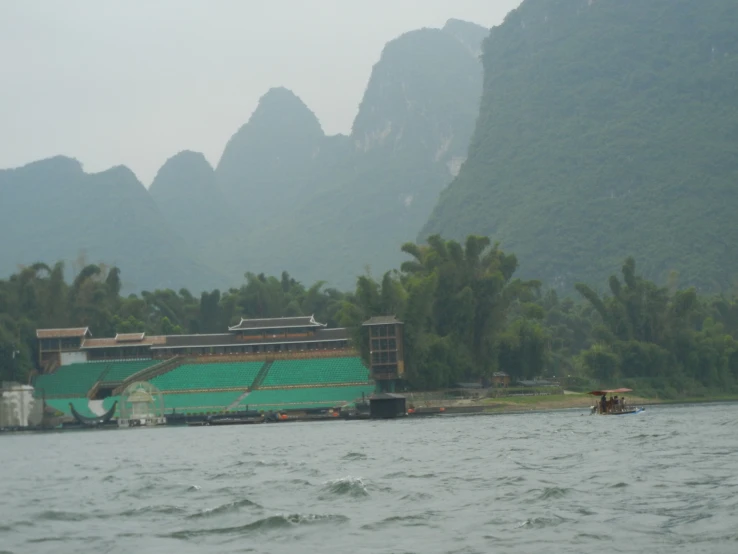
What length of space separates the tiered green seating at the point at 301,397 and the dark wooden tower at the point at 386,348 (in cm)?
290

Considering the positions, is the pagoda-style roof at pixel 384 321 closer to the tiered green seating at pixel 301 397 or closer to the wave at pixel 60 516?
the tiered green seating at pixel 301 397

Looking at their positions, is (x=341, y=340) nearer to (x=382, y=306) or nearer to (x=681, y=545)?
(x=382, y=306)

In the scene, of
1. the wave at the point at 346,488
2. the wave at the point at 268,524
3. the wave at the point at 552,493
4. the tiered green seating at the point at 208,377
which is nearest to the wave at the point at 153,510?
the wave at the point at 268,524

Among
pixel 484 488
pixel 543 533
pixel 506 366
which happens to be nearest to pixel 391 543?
pixel 543 533

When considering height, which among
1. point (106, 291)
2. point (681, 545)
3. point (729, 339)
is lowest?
point (681, 545)

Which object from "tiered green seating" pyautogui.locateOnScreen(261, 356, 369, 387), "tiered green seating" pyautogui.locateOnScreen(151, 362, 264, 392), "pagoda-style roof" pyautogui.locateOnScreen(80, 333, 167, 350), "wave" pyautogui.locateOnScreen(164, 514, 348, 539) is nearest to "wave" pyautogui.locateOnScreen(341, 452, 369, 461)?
"wave" pyautogui.locateOnScreen(164, 514, 348, 539)

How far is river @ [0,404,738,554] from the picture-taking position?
75.7 ft

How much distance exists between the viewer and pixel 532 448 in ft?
149

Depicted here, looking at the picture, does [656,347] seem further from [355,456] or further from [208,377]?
[355,456]

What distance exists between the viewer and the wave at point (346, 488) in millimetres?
31291

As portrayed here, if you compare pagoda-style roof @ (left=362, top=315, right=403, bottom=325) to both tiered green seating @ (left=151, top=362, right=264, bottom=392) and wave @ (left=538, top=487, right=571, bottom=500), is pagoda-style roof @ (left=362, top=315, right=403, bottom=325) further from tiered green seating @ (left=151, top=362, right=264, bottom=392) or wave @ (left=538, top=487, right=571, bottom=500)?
wave @ (left=538, top=487, right=571, bottom=500)

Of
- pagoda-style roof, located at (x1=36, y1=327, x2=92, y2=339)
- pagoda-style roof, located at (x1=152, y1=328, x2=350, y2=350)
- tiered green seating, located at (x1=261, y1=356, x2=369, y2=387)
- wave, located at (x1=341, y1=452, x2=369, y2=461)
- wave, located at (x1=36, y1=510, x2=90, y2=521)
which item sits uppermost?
pagoda-style roof, located at (x1=36, y1=327, x2=92, y2=339)

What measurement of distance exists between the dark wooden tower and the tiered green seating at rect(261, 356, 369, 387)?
4.69 metres

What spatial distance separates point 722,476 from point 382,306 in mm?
79023
